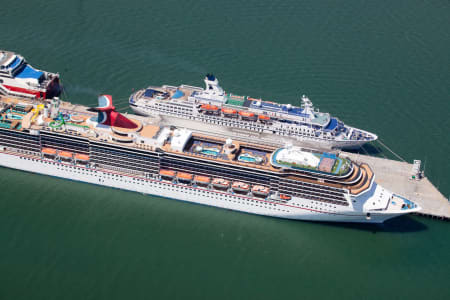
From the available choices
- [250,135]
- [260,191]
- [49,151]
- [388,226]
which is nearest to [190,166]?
[260,191]

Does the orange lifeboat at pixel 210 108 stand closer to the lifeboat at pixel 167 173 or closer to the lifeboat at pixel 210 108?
the lifeboat at pixel 210 108

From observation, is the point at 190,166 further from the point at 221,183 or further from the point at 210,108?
the point at 210,108

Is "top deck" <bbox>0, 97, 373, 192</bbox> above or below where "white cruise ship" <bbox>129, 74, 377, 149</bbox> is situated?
below

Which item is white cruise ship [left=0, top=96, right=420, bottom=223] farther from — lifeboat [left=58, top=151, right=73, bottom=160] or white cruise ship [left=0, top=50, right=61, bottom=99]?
white cruise ship [left=0, top=50, right=61, bottom=99]

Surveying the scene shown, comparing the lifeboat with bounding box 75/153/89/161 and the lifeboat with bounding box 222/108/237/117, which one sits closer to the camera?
the lifeboat with bounding box 75/153/89/161

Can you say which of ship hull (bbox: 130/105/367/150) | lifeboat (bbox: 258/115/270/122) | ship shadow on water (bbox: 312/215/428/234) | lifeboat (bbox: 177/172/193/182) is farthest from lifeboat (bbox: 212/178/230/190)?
lifeboat (bbox: 258/115/270/122)

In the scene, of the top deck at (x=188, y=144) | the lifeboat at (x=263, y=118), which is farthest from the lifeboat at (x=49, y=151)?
the lifeboat at (x=263, y=118)

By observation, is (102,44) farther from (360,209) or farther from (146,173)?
(360,209)
